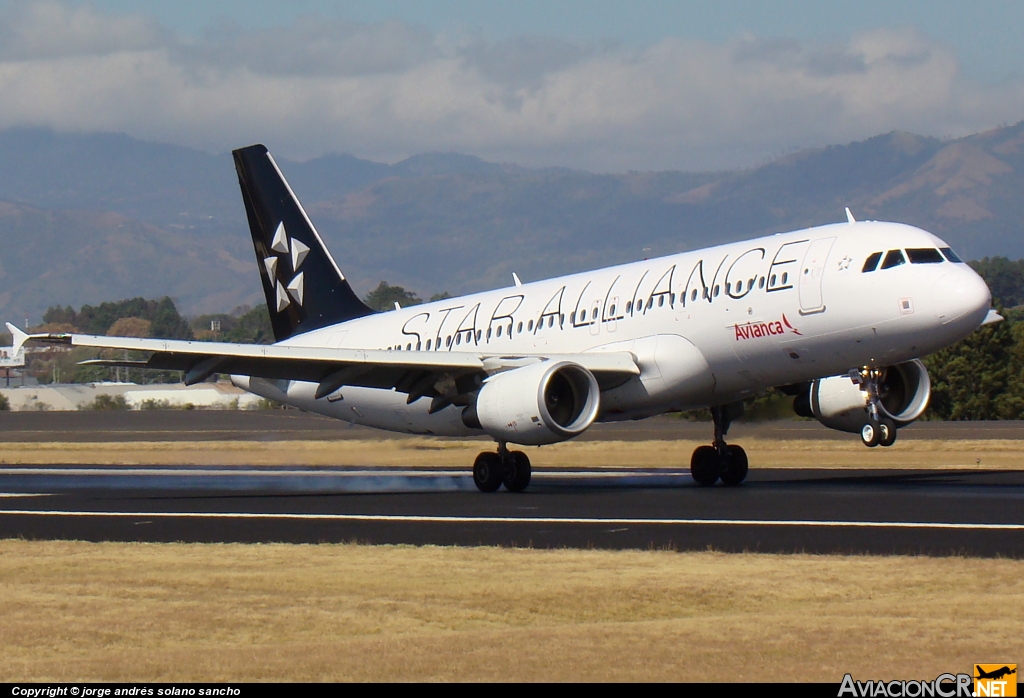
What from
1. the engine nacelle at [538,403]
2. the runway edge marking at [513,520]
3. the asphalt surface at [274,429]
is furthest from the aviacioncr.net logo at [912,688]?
the asphalt surface at [274,429]

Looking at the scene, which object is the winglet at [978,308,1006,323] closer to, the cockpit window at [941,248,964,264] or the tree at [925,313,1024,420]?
the cockpit window at [941,248,964,264]

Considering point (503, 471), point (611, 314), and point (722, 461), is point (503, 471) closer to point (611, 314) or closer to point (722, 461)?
point (611, 314)

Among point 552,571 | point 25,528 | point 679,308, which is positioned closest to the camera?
point 552,571

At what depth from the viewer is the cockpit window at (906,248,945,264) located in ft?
82.0

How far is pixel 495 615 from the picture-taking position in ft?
41.2

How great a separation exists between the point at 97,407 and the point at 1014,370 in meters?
84.0

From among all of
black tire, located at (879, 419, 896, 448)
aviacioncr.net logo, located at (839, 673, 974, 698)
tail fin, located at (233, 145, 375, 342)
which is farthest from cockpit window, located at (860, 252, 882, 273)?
aviacioncr.net logo, located at (839, 673, 974, 698)

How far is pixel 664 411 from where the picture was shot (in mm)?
28500

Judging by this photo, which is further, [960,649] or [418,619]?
[418,619]

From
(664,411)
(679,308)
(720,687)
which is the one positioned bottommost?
(720,687)

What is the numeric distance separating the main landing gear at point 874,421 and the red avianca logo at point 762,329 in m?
1.59

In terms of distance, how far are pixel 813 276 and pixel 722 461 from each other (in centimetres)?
591

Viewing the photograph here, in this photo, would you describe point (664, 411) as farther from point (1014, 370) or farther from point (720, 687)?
point (1014, 370)

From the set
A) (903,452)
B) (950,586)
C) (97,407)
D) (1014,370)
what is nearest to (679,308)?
(950,586)
